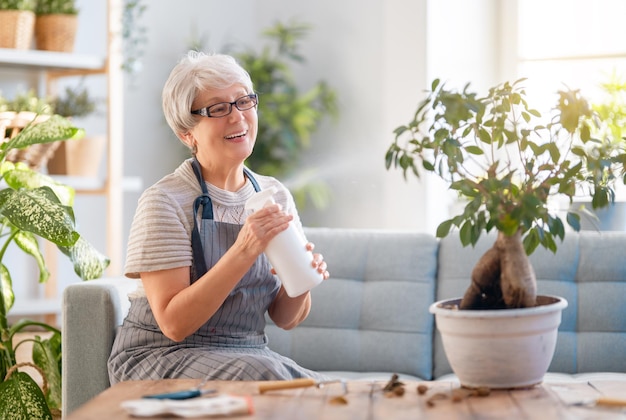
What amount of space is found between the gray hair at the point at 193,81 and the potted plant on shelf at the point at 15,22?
158cm

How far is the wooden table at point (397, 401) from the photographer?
1327 mm

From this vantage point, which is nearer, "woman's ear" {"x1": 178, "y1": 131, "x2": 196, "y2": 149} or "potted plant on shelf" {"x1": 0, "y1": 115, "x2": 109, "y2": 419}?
"woman's ear" {"x1": 178, "y1": 131, "x2": 196, "y2": 149}

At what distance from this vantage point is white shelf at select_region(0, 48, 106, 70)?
11.2 feet

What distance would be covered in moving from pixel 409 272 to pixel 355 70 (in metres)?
1.64

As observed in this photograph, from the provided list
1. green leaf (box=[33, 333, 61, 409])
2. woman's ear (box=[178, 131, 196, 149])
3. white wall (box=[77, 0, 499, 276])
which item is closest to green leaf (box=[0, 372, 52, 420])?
green leaf (box=[33, 333, 61, 409])

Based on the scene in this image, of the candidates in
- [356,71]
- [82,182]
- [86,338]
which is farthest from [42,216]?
[356,71]

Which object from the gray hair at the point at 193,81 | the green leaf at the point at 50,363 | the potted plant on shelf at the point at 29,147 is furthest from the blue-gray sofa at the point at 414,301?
the potted plant on shelf at the point at 29,147

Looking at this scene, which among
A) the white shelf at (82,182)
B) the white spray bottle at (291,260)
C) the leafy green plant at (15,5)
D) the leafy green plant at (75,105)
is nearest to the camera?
the white spray bottle at (291,260)

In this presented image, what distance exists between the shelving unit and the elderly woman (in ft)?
5.01

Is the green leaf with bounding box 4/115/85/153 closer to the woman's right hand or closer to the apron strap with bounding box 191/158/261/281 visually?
the apron strap with bounding box 191/158/261/281

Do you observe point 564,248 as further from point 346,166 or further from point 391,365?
point 346,166

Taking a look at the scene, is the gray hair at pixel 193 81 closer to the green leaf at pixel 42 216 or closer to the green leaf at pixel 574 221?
the green leaf at pixel 42 216

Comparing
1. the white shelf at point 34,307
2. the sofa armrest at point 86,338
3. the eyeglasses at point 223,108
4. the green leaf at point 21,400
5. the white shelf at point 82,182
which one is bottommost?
the green leaf at point 21,400

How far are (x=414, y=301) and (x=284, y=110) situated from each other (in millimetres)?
1665
